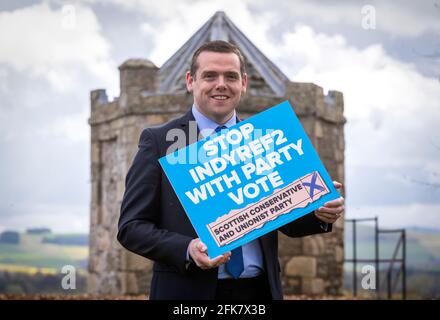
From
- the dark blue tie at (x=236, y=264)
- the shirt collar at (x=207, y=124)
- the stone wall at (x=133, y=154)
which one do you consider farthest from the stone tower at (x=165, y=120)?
the dark blue tie at (x=236, y=264)

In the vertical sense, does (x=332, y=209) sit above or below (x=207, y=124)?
below

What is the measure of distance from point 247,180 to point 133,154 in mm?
8504

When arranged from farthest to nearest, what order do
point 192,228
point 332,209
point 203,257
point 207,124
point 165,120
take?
point 165,120 < point 207,124 < point 192,228 < point 332,209 < point 203,257

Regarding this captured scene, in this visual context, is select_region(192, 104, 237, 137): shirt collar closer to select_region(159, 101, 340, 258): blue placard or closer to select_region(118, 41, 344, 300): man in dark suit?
select_region(118, 41, 344, 300): man in dark suit

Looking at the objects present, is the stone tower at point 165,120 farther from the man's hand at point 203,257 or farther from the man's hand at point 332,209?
the man's hand at point 203,257

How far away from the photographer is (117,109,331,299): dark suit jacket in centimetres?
310

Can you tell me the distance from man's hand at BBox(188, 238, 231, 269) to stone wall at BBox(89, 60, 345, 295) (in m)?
8.18

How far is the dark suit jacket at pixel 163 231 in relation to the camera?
3.10 m

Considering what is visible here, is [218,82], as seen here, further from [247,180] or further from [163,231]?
[163,231]

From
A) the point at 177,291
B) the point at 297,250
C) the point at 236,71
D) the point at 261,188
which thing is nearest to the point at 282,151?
the point at 261,188

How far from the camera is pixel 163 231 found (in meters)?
3.15

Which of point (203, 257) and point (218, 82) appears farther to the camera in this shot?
point (218, 82)

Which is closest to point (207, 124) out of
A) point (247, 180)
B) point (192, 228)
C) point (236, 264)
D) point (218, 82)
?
point (218, 82)

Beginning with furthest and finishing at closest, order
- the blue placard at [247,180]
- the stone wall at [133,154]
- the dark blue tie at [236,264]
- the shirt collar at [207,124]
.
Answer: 1. the stone wall at [133,154]
2. the shirt collar at [207,124]
3. the dark blue tie at [236,264]
4. the blue placard at [247,180]
